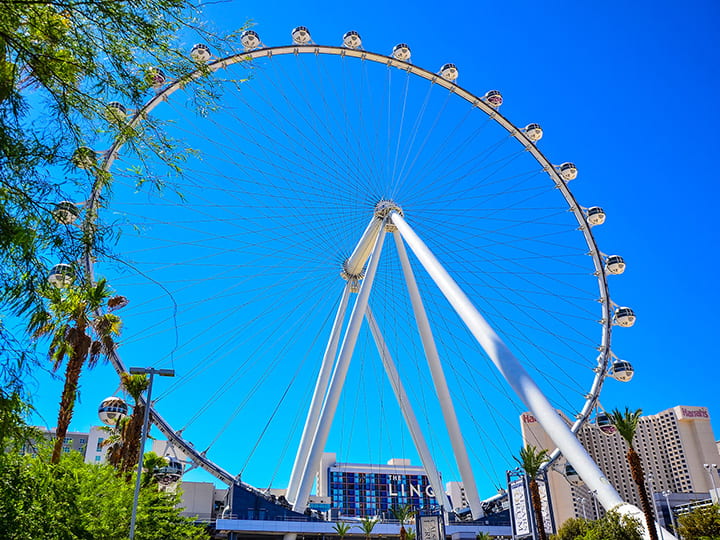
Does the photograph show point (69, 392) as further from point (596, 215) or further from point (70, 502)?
point (596, 215)

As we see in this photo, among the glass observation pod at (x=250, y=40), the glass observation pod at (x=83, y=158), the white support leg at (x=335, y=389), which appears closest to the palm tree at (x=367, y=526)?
the white support leg at (x=335, y=389)

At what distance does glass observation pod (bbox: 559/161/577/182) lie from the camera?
42.2 m

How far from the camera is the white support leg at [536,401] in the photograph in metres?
23.0

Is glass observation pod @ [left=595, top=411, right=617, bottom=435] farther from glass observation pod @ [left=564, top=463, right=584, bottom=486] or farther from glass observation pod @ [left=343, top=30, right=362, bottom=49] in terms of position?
glass observation pod @ [left=343, top=30, right=362, bottom=49]

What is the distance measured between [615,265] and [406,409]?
15.8m

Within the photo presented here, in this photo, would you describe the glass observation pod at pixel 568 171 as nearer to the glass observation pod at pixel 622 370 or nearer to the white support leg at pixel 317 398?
the glass observation pod at pixel 622 370

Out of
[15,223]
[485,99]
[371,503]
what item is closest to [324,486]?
[371,503]

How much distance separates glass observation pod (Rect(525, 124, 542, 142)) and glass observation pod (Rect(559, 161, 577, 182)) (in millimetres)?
2417

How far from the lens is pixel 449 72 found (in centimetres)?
4091

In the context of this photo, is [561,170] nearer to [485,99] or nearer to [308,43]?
[485,99]

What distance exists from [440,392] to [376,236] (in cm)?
964

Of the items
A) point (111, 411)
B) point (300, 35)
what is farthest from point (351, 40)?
point (111, 411)

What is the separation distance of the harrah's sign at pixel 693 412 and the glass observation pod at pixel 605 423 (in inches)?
5695

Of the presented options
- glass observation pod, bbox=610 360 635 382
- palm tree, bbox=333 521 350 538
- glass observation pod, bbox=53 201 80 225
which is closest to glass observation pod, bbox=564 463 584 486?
glass observation pod, bbox=610 360 635 382
